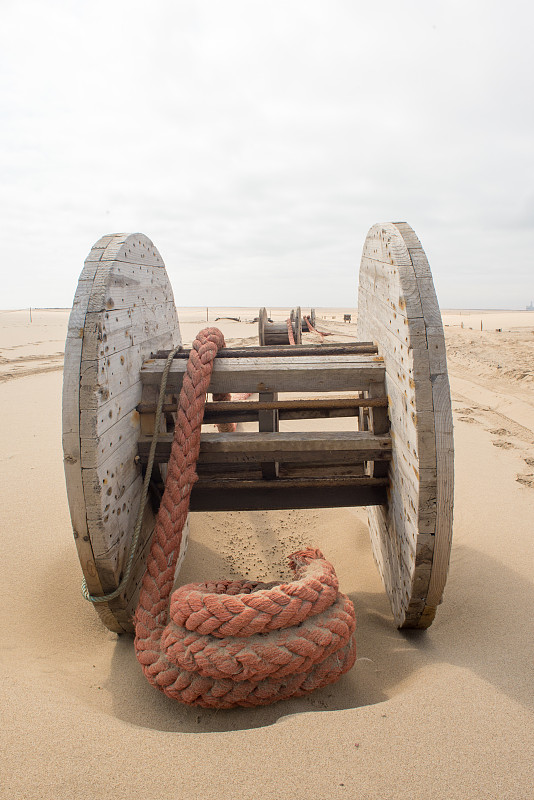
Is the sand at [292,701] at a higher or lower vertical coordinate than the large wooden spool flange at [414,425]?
lower

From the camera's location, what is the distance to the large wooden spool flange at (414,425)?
1.96 m

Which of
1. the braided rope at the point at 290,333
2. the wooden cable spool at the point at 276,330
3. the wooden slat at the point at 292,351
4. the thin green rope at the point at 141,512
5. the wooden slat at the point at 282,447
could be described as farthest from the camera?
the wooden cable spool at the point at 276,330

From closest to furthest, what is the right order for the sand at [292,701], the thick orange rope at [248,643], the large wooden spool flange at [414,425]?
the sand at [292,701] → the thick orange rope at [248,643] → the large wooden spool flange at [414,425]

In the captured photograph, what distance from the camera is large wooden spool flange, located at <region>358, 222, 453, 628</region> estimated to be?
196cm

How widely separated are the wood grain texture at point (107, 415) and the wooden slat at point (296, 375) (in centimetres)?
36

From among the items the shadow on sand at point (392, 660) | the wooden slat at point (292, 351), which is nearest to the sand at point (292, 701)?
the shadow on sand at point (392, 660)

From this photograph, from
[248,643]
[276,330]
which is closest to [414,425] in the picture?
[248,643]

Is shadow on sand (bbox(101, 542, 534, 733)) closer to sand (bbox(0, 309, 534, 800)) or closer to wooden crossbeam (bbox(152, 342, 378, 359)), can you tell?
sand (bbox(0, 309, 534, 800))

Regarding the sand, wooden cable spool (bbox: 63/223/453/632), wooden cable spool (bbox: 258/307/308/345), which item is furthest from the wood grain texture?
wooden cable spool (bbox: 258/307/308/345)

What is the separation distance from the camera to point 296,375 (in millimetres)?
2490

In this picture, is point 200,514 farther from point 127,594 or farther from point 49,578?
point 127,594

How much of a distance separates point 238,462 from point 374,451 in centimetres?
71

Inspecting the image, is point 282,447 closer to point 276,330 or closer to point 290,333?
point 290,333

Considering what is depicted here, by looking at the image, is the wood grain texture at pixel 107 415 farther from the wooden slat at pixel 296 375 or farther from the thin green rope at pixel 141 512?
the wooden slat at pixel 296 375
